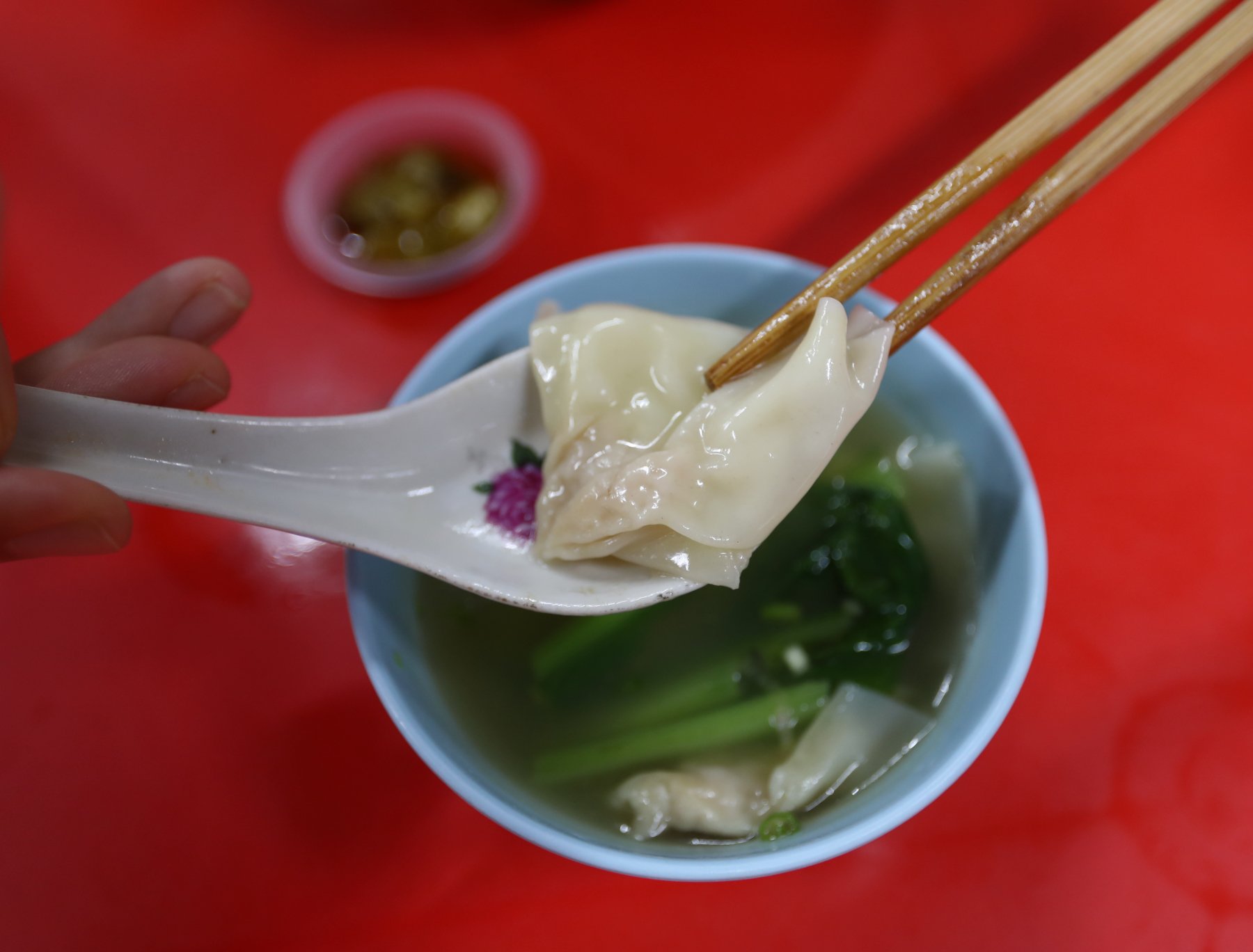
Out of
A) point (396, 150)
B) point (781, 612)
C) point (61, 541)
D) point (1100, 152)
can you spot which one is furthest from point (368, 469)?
point (396, 150)

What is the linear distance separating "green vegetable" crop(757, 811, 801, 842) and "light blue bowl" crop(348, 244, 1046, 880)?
4 cm

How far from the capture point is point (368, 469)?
3.47ft

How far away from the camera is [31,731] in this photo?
4.35 feet

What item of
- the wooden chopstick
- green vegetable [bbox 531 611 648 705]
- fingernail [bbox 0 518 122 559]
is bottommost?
green vegetable [bbox 531 611 648 705]

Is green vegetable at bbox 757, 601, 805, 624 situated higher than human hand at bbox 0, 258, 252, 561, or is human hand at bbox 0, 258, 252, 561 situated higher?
human hand at bbox 0, 258, 252, 561

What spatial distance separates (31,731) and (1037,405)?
1712 millimetres

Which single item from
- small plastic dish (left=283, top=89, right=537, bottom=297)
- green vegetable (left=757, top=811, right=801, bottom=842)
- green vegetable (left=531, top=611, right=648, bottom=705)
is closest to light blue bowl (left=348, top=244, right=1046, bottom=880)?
green vegetable (left=757, top=811, right=801, bottom=842)

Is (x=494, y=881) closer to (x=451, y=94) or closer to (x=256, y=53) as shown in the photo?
(x=451, y=94)

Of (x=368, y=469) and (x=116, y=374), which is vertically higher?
(x=116, y=374)

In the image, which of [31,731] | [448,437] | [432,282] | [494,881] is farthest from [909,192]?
[31,731]

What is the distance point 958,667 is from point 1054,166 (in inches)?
25.1

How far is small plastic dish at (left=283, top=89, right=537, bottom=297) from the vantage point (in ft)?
5.73

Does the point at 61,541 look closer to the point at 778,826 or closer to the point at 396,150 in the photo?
the point at 778,826

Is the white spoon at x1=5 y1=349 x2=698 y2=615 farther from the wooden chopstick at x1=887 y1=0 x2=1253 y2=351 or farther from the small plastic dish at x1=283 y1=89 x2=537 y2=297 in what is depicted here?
the small plastic dish at x1=283 y1=89 x2=537 y2=297
